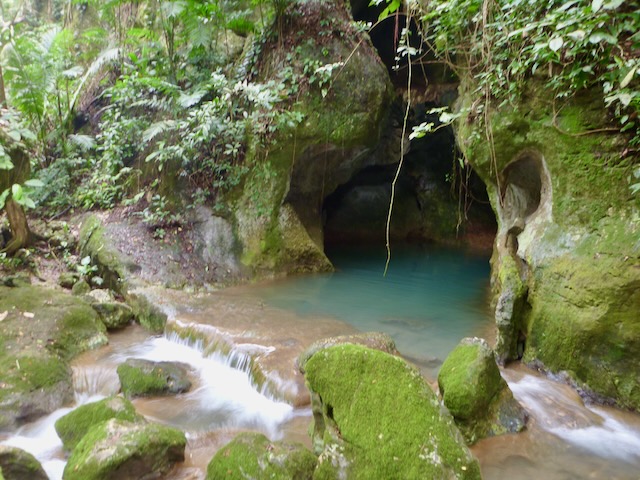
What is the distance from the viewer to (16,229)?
7977 millimetres

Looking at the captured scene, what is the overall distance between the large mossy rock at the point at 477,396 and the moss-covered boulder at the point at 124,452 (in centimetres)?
247

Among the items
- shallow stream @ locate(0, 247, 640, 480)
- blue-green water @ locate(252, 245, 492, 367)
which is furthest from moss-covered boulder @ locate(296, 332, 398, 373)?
blue-green water @ locate(252, 245, 492, 367)

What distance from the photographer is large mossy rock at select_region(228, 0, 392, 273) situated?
937cm

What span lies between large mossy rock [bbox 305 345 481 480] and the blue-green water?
2.60 m

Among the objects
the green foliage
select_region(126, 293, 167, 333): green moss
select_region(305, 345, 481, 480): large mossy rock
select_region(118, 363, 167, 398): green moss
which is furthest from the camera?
select_region(126, 293, 167, 333): green moss

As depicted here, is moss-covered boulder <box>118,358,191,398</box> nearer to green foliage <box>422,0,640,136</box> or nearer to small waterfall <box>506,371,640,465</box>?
small waterfall <box>506,371,640,465</box>

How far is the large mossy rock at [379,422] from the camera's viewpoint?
9.27 feet

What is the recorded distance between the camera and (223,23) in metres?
9.83

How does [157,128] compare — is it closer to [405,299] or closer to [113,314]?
[113,314]

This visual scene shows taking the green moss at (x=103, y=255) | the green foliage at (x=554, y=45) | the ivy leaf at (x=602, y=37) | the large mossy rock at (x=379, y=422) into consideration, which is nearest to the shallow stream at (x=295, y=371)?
the green moss at (x=103, y=255)

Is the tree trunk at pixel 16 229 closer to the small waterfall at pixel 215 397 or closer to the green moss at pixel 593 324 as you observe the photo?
the small waterfall at pixel 215 397

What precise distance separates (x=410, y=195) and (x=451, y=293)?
743cm

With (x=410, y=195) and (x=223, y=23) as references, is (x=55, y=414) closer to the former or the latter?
(x=223, y=23)

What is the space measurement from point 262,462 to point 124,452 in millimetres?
1099
